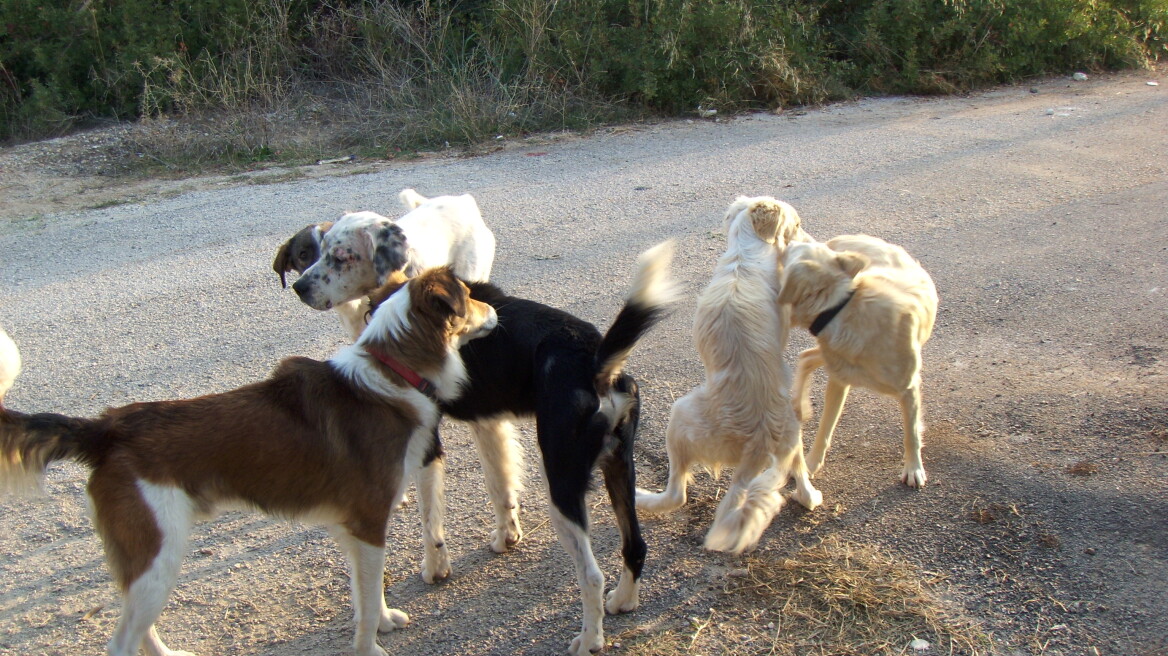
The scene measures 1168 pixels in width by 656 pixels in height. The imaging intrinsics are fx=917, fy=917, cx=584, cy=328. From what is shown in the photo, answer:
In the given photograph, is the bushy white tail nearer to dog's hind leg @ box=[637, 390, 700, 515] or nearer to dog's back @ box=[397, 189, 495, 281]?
dog's back @ box=[397, 189, 495, 281]

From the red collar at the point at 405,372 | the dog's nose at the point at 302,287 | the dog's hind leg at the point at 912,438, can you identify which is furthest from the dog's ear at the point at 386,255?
the dog's hind leg at the point at 912,438

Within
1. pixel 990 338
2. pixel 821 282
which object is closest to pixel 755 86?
pixel 990 338

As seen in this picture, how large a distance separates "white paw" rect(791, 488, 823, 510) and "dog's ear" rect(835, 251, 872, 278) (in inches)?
38.1

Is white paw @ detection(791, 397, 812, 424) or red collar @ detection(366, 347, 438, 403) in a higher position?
red collar @ detection(366, 347, 438, 403)

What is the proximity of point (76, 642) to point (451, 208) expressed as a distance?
2724mm

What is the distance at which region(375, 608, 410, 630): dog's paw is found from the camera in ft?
11.2

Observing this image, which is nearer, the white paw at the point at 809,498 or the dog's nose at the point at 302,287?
the white paw at the point at 809,498

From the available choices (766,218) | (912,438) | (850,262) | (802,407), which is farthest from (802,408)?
(766,218)

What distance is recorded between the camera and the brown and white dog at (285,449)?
9.37 feet

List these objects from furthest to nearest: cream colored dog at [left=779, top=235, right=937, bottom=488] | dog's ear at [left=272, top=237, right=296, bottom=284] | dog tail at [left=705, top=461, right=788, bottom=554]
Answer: dog's ear at [left=272, top=237, right=296, bottom=284]
cream colored dog at [left=779, top=235, right=937, bottom=488]
dog tail at [left=705, top=461, right=788, bottom=554]

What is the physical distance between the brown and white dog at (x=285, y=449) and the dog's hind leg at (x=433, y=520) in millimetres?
270

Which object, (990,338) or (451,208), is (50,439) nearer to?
(451,208)

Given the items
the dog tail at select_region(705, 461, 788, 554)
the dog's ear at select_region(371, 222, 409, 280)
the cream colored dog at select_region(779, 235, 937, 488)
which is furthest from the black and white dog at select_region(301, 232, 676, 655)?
the cream colored dog at select_region(779, 235, 937, 488)

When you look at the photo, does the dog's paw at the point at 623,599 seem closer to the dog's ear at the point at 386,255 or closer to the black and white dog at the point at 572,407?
the black and white dog at the point at 572,407
